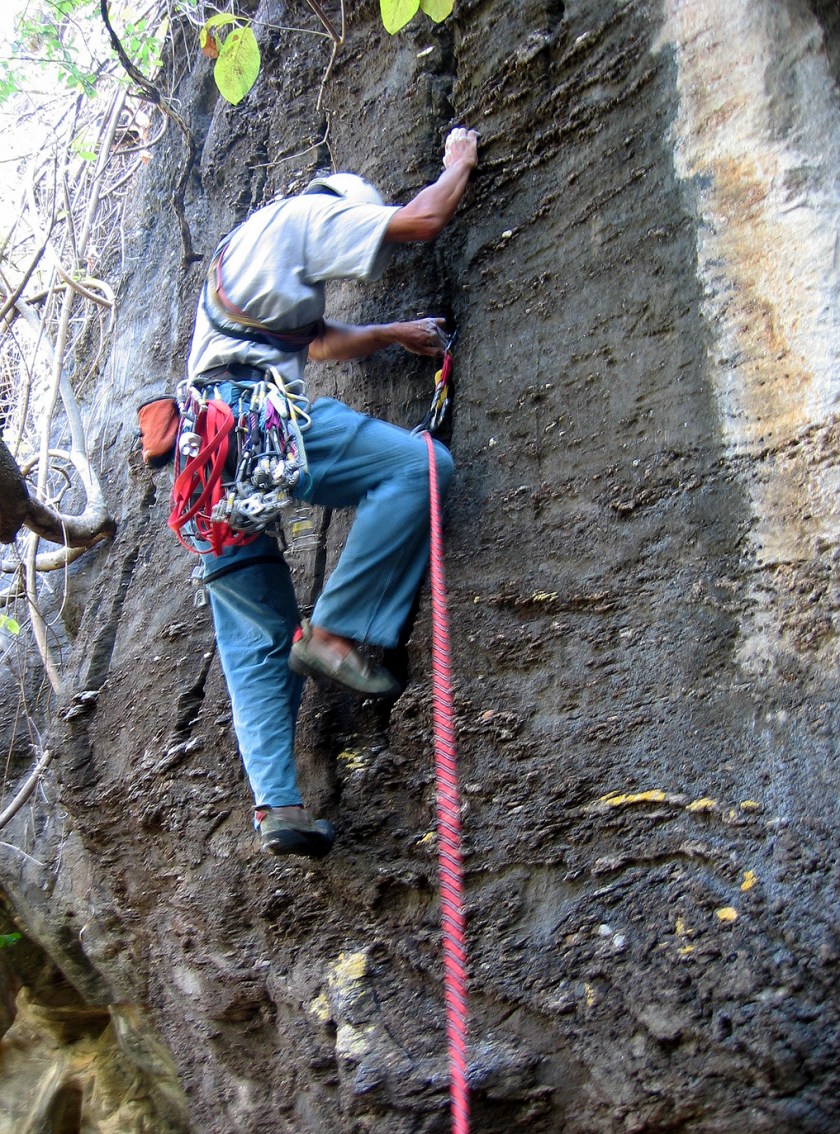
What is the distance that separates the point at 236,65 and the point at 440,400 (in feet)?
3.15

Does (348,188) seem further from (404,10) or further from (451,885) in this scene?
(451,885)

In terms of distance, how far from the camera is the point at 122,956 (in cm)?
321

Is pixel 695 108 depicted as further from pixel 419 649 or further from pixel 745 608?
pixel 419 649

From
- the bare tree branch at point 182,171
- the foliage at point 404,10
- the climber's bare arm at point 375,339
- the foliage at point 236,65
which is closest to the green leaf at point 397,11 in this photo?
the foliage at point 404,10

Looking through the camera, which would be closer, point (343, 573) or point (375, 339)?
point (343, 573)

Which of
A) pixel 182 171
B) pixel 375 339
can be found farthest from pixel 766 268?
pixel 182 171

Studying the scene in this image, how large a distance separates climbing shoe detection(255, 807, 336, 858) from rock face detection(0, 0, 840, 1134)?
0.21 meters

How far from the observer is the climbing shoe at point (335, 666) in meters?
2.26

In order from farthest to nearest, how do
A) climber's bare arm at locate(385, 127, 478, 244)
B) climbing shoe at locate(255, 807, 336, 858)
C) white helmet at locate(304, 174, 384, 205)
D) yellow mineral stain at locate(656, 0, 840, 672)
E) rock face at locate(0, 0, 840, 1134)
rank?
white helmet at locate(304, 174, 384, 205) → climber's bare arm at locate(385, 127, 478, 244) → climbing shoe at locate(255, 807, 336, 858) → yellow mineral stain at locate(656, 0, 840, 672) → rock face at locate(0, 0, 840, 1134)

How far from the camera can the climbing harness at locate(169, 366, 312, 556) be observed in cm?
217

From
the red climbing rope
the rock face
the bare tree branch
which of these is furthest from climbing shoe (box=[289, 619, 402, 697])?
the bare tree branch

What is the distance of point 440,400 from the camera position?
261cm

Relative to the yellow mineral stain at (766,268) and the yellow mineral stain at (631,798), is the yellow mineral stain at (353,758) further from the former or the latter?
the yellow mineral stain at (766,268)

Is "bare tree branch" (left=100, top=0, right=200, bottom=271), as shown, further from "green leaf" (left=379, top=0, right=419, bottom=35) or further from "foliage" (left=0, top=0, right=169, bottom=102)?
"green leaf" (left=379, top=0, right=419, bottom=35)
